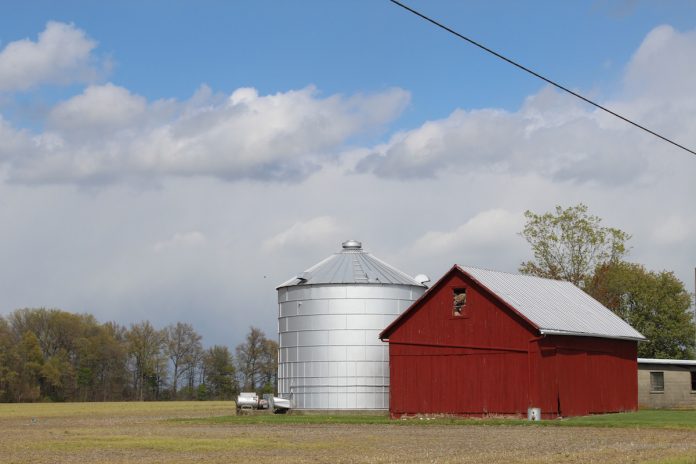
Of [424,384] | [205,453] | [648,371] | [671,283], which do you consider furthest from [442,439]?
[671,283]

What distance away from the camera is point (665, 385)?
5775 centimetres

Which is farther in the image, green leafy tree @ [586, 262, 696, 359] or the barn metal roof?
green leafy tree @ [586, 262, 696, 359]

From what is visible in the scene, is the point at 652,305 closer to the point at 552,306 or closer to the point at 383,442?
the point at 552,306

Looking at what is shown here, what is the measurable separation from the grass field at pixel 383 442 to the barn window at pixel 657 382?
13.4 m

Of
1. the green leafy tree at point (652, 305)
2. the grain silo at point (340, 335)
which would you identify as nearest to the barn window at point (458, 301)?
the grain silo at point (340, 335)

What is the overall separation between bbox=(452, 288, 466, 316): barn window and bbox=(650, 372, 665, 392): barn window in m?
16.6

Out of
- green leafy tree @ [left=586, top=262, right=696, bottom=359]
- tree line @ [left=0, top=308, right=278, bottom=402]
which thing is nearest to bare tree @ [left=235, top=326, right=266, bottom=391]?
tree line @ [left=0, top=308, right=278, bottom=402]

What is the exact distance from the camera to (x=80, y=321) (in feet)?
427

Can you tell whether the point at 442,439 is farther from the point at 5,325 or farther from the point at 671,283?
the point at 5,325

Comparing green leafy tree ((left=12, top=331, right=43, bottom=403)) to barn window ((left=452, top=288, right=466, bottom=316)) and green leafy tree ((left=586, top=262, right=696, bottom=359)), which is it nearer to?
green leafy tree ((left=586, top=262, right=696, bottom=359))

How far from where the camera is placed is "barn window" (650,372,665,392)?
57.8 m

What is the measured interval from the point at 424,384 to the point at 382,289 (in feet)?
22.4

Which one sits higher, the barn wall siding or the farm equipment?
the barn wall siding

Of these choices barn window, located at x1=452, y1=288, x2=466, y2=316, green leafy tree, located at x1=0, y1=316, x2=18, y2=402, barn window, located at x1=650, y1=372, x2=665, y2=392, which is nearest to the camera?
barn window, located at x1=452, y1=288, x2=466, y2=316
